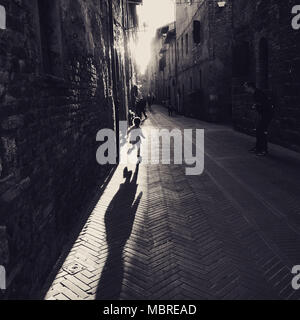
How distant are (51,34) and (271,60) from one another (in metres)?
8.84

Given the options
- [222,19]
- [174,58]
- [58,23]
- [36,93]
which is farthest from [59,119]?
[174,58]

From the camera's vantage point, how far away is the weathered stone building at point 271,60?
9.80m

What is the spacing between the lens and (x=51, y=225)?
3803mm

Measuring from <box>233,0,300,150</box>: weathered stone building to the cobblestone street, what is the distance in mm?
3465

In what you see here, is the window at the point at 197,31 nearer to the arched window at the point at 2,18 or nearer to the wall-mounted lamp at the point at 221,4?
the wall-mounted lamp at the point at 221,4

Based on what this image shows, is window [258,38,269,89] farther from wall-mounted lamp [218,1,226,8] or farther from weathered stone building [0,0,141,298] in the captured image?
weathered stone building [0,0,141,298]

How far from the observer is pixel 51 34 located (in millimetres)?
4445

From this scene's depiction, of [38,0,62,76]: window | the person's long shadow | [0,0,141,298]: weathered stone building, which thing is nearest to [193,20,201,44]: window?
[0,0,141,298]: weathered stone building

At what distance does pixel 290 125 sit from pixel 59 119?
799 cm

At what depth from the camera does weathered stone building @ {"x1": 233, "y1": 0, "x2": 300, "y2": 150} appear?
9.80 m

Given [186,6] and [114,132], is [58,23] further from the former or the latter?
[186,6]

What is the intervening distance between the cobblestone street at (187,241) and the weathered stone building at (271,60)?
3465mm
